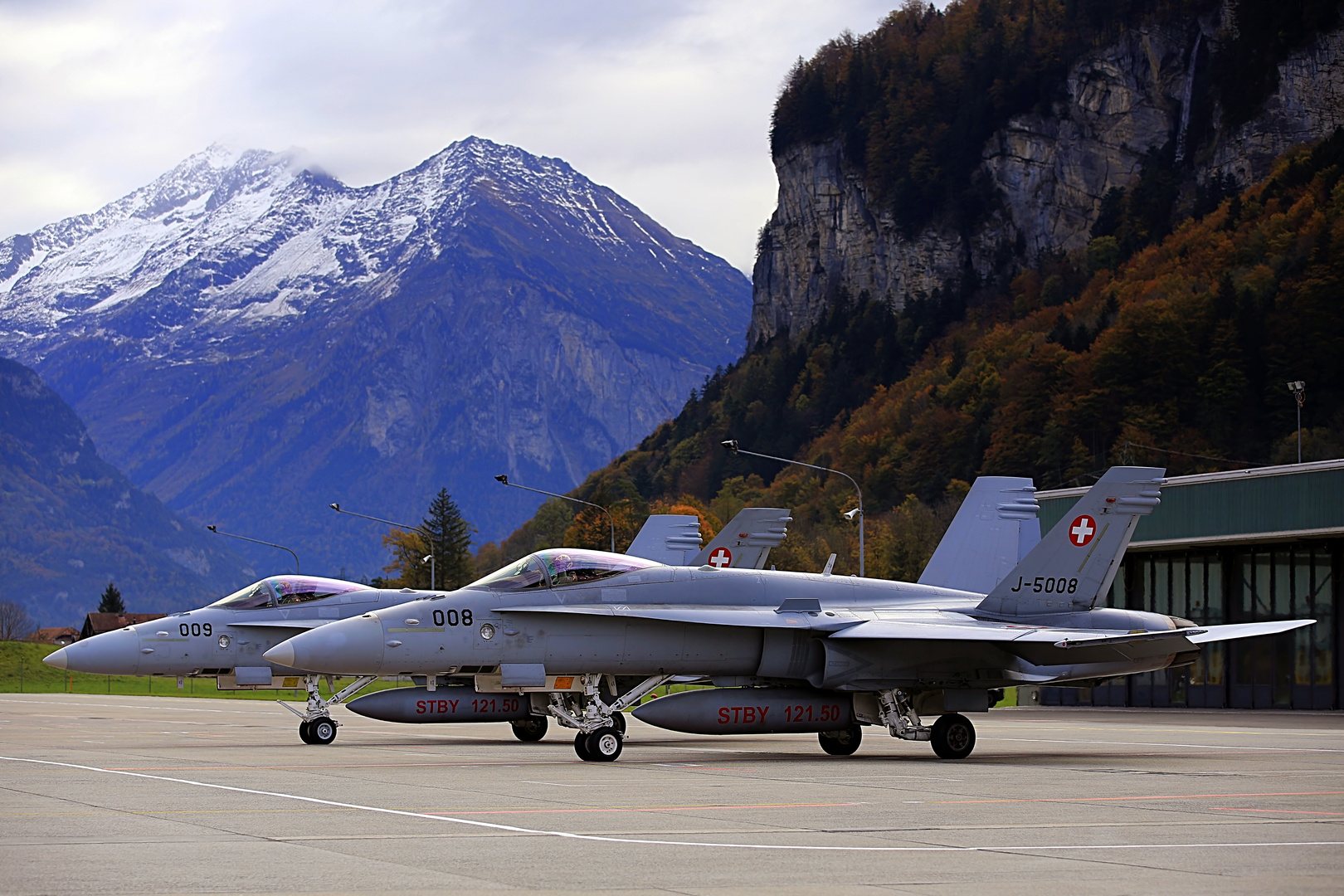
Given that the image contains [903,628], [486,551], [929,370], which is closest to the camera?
[903,628]

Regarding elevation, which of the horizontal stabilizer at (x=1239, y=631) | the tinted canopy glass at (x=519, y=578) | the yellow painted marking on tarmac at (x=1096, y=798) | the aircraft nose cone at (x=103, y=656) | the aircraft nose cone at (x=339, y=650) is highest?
the tinted canopy glass at (x=519, y=578)

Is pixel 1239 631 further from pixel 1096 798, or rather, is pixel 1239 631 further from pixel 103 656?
pixel 103 656

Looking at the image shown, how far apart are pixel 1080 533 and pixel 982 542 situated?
4587 millimetres

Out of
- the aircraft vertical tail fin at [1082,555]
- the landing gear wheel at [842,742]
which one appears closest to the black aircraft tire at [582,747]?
the landing gear wheel at [842,742]

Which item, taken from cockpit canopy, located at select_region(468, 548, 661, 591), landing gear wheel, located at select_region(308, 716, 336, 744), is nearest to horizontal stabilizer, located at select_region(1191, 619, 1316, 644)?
cockpit canopy, located at select_region(468, 548, 661, 591)

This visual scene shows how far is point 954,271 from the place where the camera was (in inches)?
5871

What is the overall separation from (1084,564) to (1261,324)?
7518 cm

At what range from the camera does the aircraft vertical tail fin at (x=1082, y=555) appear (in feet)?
71.6

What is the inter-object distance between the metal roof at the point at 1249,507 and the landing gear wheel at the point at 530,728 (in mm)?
16580

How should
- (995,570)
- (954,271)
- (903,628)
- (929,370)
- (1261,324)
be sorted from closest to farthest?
(903,628) → (995,570) → (1261,324) → (929,370) → (954,271)

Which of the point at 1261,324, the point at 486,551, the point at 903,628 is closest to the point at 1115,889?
the point at 903,628

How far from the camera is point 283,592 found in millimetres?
27656

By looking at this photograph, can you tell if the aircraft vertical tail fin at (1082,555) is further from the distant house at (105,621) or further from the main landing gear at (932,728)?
the distant house at (105,621)

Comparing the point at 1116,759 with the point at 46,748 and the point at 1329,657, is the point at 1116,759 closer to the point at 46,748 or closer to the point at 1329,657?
the point at 46,748
